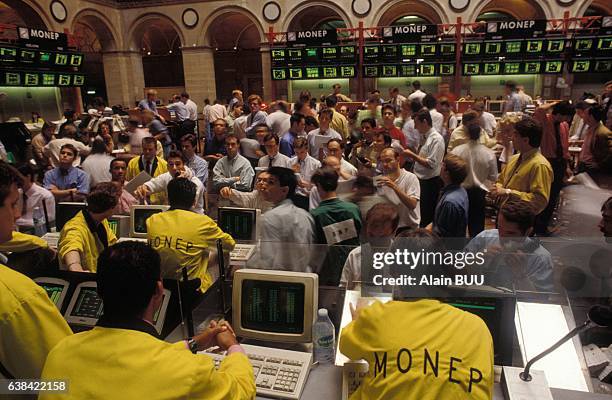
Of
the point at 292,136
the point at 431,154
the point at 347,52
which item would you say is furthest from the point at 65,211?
the point at 347,52

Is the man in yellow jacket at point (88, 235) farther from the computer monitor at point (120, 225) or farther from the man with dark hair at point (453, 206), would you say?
the man with dark hair at point (453, 206)

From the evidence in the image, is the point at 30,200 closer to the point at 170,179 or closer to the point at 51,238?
the point at 51,238

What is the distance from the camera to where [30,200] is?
4695mm

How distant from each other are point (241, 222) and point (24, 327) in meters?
2.52

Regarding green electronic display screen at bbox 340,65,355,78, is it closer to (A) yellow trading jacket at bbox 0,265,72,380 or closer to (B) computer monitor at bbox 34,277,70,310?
(B) computer monitor at bbox 34,277,70,310

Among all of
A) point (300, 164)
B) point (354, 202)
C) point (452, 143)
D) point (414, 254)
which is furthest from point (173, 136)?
point (414, 254)

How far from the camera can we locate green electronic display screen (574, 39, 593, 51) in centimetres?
1360

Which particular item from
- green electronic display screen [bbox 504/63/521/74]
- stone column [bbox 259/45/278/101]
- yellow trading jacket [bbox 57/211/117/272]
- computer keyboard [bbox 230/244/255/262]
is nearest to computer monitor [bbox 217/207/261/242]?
computer keyboard [bbox 230/244/255/262]

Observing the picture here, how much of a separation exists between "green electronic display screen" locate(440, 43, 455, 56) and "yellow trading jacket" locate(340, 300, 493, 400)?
14.2 m

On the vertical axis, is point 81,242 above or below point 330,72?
below

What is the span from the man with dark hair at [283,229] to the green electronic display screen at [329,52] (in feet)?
39.8

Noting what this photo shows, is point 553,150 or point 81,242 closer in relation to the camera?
point 81,242

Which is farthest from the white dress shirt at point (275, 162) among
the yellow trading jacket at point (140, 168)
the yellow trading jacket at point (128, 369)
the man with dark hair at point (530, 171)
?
the yellow trading jacket at point (128, 369)

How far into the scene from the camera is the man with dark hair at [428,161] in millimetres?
5230
